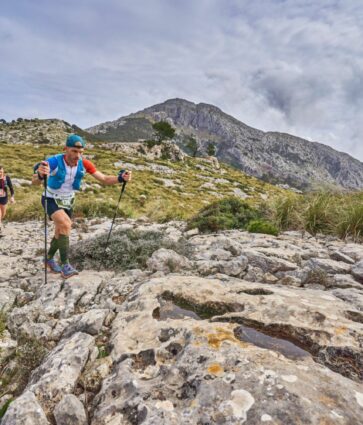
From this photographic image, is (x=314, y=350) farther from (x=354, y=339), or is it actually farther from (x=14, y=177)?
(x=14, y=177)

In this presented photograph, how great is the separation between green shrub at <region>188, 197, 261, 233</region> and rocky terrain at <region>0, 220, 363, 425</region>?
3.74m

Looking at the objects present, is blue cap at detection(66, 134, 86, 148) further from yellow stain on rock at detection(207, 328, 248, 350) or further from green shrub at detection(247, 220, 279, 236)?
green shrub at detection(247, 220, 279, 236)

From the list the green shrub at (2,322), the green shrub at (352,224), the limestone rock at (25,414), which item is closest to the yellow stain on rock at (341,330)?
the limestone rock at (25,414)

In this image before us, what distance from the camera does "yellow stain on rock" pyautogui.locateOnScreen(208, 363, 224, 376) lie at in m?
2.31

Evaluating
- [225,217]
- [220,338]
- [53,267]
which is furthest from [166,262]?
[225,217]

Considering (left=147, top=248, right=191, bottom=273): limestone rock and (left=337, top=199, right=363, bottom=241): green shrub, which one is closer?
(left=147, top=248, right=191, bottom=273): limestone rock

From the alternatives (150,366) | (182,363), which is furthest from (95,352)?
(182,363)

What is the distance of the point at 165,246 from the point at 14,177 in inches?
857

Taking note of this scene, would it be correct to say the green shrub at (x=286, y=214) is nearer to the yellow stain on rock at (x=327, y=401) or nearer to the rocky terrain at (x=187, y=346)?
the rocky terrain at (x=187, y=346)

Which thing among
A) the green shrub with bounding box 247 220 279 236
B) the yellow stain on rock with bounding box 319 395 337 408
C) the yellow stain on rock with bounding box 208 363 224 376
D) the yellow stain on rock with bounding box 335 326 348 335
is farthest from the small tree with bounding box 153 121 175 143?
the yellow stain on rock with bounding box 319 395 337 408

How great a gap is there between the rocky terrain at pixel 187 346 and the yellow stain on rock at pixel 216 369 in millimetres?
14

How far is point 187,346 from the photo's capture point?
2.69m

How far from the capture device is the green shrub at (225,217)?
9.20 metres

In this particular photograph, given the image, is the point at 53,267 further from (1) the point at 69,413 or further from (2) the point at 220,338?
(2) the point at 220,338
